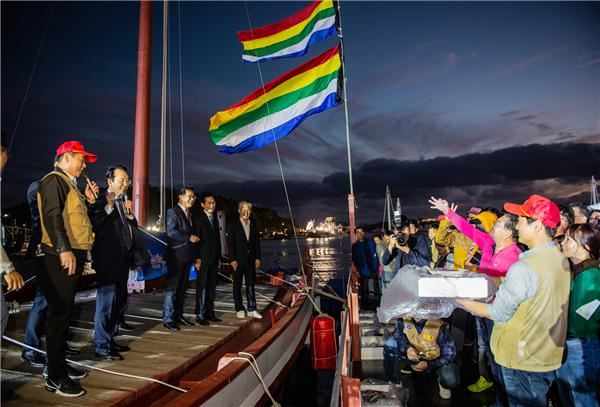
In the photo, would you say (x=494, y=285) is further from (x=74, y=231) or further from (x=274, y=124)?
(x=274, y=124)

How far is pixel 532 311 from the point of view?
221 cm

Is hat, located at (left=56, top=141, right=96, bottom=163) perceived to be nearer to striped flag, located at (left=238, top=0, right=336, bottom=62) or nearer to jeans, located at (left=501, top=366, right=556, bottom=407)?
jeans, located at (left=501, top=366, right=556, bottom=407)

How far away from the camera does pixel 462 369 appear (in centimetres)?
494

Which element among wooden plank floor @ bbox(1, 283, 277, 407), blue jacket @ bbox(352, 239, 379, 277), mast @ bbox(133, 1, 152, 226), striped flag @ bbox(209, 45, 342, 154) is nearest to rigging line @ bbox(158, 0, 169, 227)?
mast @ bbox(133, 1, 152, 226)

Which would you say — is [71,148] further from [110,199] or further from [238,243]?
[238,243]

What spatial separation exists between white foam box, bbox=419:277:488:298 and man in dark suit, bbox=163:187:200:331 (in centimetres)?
343

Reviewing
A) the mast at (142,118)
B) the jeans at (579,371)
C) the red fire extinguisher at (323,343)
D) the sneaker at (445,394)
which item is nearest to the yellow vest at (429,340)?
the sneaker at (445,394)

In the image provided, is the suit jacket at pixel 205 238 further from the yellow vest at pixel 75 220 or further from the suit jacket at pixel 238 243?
the yellow vest at pixel 75 220

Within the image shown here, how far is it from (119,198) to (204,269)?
69.5 inches

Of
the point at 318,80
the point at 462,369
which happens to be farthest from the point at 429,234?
the point at 318,80

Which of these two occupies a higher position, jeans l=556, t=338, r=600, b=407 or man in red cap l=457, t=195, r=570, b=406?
man in red cap l=457, t=195, r=570, b=406

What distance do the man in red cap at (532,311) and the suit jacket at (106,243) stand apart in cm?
329

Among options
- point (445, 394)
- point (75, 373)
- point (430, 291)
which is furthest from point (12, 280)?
point (445, 394)

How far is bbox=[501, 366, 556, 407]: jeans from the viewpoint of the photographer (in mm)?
2316
